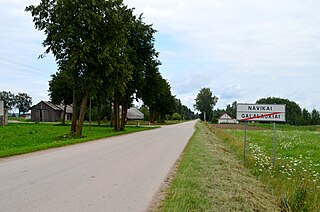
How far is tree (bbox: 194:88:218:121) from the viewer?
153250mm

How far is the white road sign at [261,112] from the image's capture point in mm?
12633

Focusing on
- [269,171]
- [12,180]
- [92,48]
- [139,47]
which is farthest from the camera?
[139,47]

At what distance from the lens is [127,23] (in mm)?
29609

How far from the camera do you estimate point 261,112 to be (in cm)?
1291

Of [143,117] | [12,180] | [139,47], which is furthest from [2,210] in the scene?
[143,117]

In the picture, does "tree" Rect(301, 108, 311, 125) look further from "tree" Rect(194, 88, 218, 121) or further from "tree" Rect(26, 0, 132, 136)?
"tree" Rect(26, 0, 132, 136)

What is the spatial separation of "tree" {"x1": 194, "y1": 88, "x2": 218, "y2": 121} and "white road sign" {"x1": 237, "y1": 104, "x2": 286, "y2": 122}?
14046cm

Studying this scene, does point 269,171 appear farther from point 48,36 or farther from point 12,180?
point 48,36

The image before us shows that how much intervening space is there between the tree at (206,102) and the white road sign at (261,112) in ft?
461

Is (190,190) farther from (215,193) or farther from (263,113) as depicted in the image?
(263,113)

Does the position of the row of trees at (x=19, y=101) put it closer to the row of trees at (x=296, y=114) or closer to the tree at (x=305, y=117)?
the row of trees at (x=296, y=114)

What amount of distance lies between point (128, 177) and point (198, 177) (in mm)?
1970

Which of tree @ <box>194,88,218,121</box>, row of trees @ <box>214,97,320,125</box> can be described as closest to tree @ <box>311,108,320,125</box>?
row of trees @ <box>214,97,320,125</box>

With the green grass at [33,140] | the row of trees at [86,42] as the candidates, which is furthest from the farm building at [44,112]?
the row of trees at [86,42]
